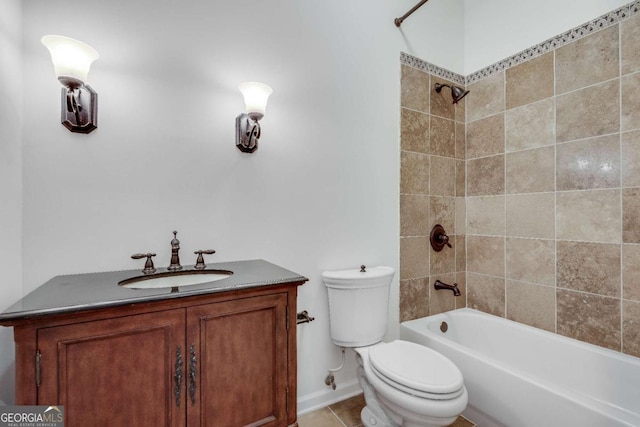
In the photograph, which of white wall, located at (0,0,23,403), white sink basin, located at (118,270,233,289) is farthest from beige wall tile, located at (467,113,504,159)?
white wall, located at (0,0,23,403)

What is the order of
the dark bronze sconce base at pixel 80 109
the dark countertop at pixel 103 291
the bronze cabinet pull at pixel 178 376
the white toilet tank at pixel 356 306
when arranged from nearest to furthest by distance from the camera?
the dark countertop at pixel 103 291 < the bronze cabinet pull at pixel 178 376 < the dark bronze sconce base at pixel 80 109 < the white toilet tank at pixel 356 306

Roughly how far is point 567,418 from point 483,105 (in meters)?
2.01

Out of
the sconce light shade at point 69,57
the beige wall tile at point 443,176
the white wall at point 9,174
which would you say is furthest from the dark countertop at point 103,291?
the beige wall tile at point 443,176

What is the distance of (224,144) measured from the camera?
150cm

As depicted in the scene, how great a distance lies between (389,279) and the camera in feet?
5.67

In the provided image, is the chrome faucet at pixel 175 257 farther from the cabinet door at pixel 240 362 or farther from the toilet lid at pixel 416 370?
the toilet lid at pixel 416 370

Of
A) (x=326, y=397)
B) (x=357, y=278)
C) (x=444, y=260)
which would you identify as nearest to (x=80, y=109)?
(x=357, y=278)

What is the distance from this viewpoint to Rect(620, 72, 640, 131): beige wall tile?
154 cm

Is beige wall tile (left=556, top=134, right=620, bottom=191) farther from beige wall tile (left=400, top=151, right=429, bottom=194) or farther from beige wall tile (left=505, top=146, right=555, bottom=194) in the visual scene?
beige wall tile (left=400, top=151, right=429, bottom=194)

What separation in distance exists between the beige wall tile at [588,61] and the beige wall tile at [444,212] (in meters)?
0.96

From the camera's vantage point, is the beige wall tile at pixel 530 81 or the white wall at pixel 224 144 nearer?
the white wall at pixel 224 144

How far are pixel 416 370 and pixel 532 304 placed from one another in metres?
1.17

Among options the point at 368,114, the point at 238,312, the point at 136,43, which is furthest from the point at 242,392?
the point at 368,114

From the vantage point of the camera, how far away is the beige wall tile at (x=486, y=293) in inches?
85.0
